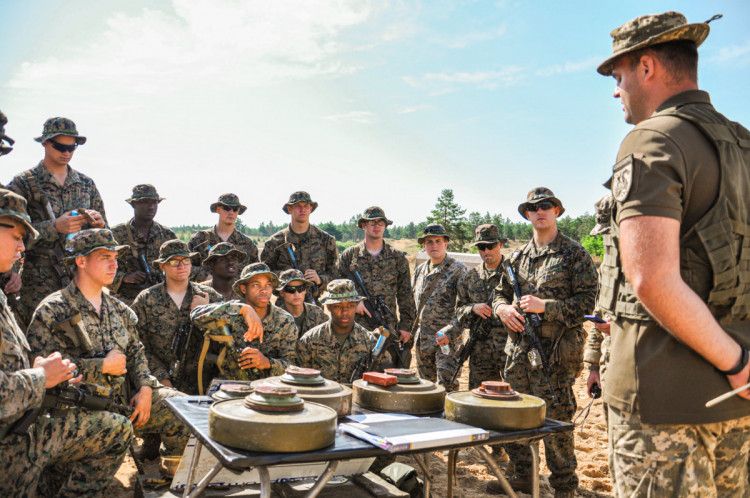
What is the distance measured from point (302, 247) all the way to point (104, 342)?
3724 mm

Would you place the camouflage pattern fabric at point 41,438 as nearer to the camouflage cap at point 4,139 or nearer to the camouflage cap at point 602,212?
the camouflage cap at point 4,139

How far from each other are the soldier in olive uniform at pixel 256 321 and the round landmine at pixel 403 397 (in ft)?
7.36

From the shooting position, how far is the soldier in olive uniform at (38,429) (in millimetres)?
3549

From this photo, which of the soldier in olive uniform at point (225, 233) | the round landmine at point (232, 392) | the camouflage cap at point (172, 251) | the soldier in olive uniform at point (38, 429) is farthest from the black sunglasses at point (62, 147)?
the round landmine at point (232, 392)

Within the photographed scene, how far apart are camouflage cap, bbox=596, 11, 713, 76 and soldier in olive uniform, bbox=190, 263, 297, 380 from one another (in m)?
4.25

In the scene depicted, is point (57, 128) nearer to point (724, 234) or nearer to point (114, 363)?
point (114, 363)

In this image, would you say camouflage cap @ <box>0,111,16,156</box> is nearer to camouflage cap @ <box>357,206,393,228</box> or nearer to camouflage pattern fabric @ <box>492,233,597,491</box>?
camouflage cap @ <box>357,206,393,228</box>

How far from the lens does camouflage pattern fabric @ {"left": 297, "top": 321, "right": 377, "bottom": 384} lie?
244 inches

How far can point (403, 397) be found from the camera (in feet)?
11.7

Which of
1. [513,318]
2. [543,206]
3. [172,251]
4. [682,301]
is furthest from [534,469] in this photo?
[172,251]

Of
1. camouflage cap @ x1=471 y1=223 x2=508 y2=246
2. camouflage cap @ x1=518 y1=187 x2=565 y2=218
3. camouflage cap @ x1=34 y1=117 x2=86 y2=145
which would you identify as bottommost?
camouflage cap @ x1=471 y1=223 x2=508 y2=246

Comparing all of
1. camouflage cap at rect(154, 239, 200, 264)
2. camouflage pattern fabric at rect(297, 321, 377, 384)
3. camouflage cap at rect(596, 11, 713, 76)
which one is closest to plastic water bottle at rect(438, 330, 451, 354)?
camouflage pattern fabric at rect(297, 321, 377, 384)

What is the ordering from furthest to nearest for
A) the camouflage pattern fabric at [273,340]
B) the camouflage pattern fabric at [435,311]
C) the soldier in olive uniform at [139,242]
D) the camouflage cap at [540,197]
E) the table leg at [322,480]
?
the camouflage pattern fabric at [435,311] → the soldier in olive uniform at [139,242] → the camouflage pattern fabric at [273,340] → the camouflage cap at [540,197] → the table leg at [322,480]

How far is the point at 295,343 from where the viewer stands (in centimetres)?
626
